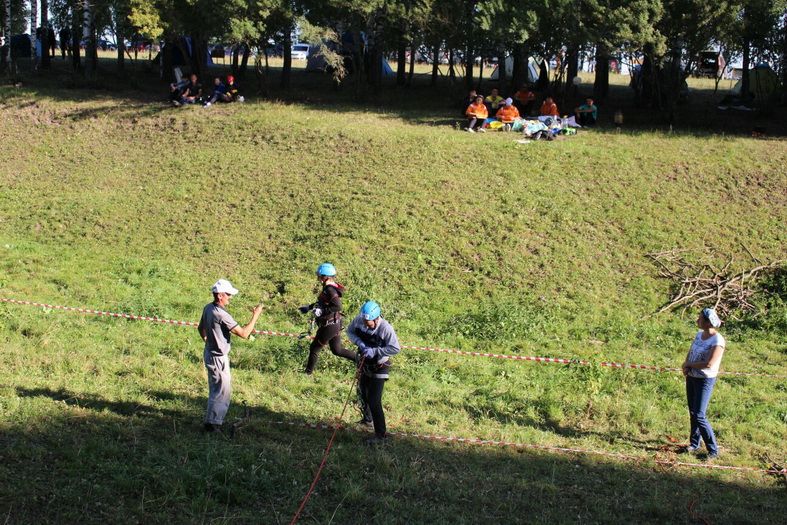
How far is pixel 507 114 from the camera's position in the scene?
22.3m

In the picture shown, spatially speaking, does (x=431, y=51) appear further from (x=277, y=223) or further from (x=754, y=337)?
(x=754, y=337)

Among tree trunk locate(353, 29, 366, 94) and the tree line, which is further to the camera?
tree trunk locate(353, 29, 366, 94)

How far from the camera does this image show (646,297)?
14.6 m

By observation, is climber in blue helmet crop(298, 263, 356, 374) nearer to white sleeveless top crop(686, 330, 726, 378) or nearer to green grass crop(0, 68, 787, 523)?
green grass crop(0, 68, 787, 523)

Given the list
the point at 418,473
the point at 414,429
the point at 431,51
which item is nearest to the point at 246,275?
the point at 414,429

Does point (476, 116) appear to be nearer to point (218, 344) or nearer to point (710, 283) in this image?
point (710, 283)

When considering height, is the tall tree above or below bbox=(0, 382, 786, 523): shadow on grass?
above

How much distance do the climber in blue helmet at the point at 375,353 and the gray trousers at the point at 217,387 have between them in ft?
4.76

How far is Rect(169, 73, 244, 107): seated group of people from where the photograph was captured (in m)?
24.5

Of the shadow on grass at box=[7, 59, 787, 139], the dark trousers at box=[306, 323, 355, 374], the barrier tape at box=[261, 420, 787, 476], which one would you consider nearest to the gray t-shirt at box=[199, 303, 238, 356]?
the barrier tape at box=[261, 420, 787, 476]

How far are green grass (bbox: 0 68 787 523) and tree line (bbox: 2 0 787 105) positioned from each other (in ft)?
7.67

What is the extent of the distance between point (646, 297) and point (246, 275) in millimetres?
7637

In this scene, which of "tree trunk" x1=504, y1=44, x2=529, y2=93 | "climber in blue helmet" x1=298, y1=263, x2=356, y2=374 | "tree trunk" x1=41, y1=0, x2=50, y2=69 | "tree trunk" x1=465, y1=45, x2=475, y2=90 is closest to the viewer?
"climber in blue helmet" x1=298, y1=263, x2=356, y2=374

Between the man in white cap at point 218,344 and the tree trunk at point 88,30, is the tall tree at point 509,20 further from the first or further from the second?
the man in white cap at point 218,344
